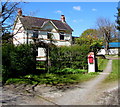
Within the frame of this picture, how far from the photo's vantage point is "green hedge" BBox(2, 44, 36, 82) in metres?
9.48

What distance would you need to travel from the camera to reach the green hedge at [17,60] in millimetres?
9484

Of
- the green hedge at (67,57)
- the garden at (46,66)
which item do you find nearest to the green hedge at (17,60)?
the garden at (46,66)

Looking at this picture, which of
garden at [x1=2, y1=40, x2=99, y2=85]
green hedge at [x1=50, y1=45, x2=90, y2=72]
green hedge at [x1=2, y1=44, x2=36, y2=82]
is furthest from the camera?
green hedge at [x1=50, y1=45, x2=90, y2=72]

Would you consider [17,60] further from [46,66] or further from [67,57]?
[67,57]

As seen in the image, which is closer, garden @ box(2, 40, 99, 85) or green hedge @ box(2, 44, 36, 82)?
garden @ box(2, 40, 99, 85)

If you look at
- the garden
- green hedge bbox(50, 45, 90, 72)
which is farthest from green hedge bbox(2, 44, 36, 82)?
green hedge bbox(50, 45, 90, 72)

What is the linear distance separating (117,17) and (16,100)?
1418 inches

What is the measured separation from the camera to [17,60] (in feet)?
33.3

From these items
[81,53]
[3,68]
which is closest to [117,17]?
[81,53]

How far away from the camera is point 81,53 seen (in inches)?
496

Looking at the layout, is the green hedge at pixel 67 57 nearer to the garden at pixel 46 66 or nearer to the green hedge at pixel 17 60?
the garden at pixel 46 66

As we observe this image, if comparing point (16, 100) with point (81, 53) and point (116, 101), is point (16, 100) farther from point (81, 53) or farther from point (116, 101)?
point (81, 53)

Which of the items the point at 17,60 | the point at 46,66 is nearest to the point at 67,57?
the point at 46,66

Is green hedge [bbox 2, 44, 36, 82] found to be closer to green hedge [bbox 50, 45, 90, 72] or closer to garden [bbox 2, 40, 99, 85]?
garden [bbox 2, 40, 99, 85]
